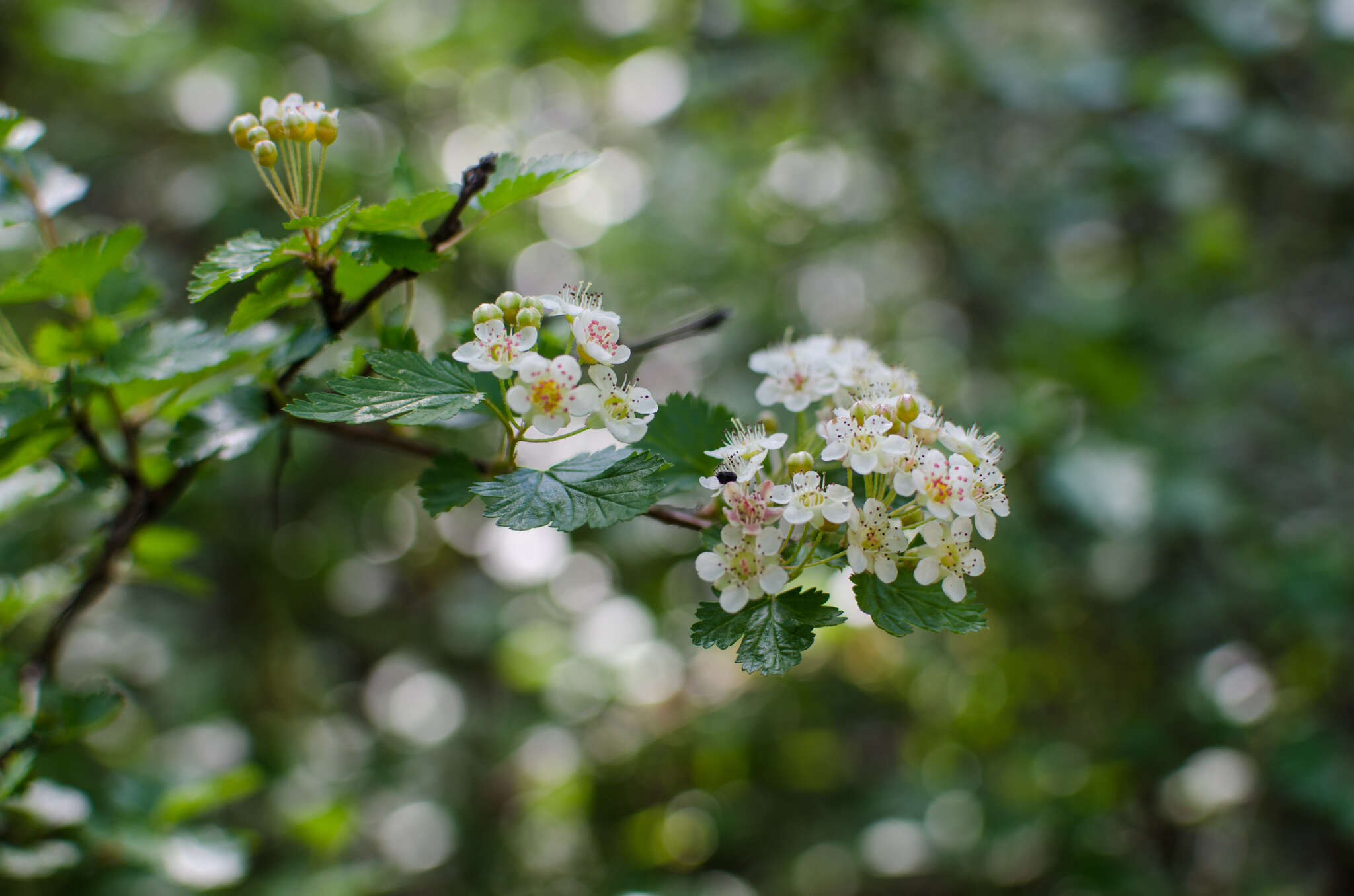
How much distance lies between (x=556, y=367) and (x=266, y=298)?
242 mm

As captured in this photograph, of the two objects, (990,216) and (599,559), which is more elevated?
(990,216)

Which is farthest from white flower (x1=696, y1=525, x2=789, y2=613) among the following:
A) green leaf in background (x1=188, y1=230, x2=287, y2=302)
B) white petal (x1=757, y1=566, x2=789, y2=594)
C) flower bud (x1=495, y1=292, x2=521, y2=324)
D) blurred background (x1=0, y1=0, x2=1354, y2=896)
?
blurred background (x1=0, y1=0, x2=1354, y2=896)

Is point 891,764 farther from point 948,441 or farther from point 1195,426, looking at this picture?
point 948,441

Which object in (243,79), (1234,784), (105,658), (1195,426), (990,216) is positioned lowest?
(1234,784)

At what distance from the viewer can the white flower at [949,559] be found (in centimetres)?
59

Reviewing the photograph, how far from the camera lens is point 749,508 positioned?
1.93ft

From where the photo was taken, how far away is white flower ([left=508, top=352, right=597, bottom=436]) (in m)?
0.54

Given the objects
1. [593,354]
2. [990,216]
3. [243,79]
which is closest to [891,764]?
[990,216]

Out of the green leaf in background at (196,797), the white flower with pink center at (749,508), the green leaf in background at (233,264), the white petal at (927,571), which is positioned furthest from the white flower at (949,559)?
the green leaf in background at (196,797)

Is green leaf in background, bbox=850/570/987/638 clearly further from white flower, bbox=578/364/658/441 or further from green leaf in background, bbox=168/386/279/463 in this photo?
green leaf in background, bbox=168/386/279/463

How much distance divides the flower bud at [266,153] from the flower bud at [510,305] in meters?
0.19

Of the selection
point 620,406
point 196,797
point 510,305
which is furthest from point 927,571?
point 196,797

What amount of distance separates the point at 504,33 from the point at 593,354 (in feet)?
6.15

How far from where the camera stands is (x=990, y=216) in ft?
6.36
